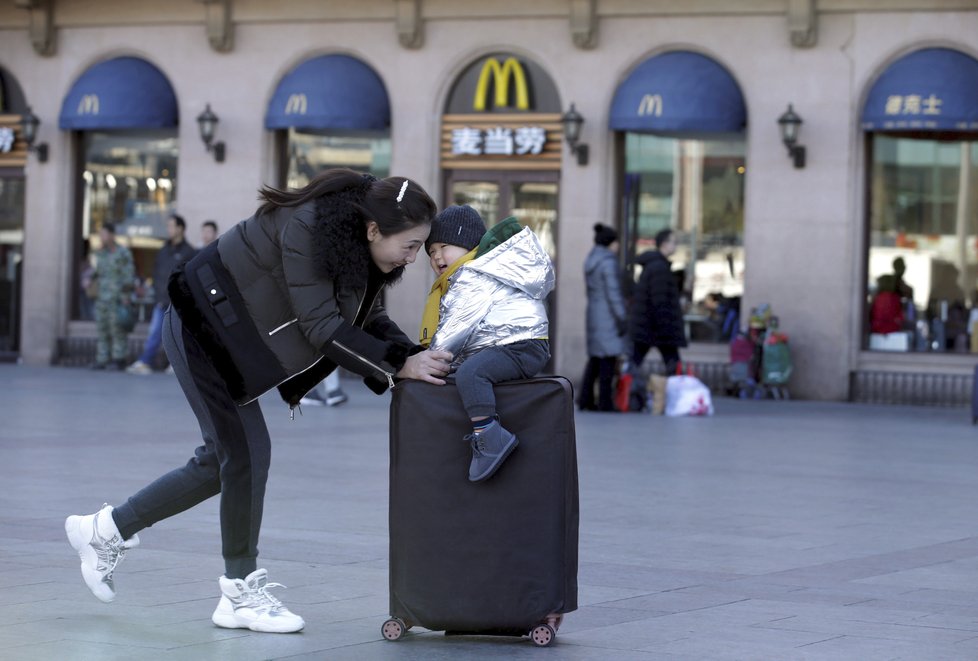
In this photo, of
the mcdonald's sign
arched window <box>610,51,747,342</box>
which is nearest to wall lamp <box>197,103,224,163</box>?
arched window <box>610,51,747,342</box>

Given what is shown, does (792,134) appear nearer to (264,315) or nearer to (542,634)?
(264,315)

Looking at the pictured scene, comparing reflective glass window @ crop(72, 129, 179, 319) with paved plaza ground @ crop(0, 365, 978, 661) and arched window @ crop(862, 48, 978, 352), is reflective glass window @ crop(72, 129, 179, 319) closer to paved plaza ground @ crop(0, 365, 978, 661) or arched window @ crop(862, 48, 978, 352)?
paved plaza ground @ crop(0, 365, 978, 661)

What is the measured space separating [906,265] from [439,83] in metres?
6.64

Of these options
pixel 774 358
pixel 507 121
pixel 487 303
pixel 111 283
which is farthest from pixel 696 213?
pixel 487 303

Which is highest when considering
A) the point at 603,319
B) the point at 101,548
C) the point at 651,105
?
the point at 651,105

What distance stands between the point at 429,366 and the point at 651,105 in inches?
631

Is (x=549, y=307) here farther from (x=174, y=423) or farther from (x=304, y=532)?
(x=304, y=532)

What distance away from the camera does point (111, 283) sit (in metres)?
23.5

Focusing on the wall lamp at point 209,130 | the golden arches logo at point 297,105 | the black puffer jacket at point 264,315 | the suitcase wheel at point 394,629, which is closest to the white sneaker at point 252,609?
the suitcase wheel at point 394,629

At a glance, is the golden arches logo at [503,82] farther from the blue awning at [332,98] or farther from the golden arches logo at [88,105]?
the golden arches logo at [88,105]

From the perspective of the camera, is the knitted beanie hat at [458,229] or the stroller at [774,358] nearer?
the knitted beanie hat at [458,229]

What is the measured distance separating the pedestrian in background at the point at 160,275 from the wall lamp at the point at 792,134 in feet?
24.2

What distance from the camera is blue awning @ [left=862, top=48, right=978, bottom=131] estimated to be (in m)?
20.3

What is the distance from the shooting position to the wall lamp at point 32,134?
82.3ft
